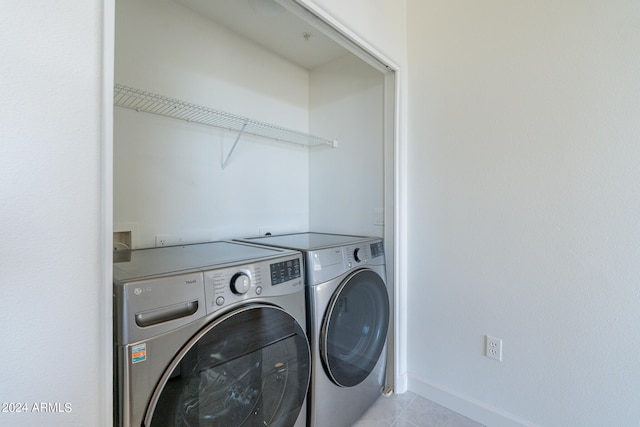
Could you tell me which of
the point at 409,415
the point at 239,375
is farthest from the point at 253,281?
the point at 409,415

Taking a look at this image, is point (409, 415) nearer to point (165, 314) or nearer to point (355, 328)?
point (355, 328)

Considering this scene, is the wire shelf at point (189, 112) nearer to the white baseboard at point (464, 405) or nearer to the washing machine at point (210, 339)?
the washing machine at point (210, 339)

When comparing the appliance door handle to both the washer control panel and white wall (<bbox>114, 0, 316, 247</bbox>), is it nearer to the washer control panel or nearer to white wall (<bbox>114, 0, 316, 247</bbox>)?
the washer control panel

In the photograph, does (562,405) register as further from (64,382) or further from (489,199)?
(64,382)

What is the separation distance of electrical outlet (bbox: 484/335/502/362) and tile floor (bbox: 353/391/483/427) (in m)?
0.38

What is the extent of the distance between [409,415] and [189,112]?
2.13 m

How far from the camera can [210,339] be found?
920 mm

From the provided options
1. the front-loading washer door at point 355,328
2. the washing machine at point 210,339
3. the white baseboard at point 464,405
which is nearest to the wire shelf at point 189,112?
the washing machine at point 210,339

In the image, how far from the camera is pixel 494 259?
1.52 meters

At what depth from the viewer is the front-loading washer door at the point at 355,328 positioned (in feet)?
4.47

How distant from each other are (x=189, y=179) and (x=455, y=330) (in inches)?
70.1

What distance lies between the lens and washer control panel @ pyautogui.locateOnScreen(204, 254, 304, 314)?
37.1 inches

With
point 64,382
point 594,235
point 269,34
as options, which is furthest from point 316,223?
point 64,382

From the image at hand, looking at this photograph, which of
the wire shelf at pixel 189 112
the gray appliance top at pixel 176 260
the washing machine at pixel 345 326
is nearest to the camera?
the gray appliance top at pixel 176 260
